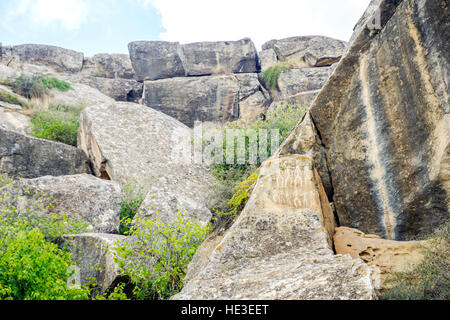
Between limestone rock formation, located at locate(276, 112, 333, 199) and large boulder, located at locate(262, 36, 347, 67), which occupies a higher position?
large boulder, located at locate(262, 36, 347, 67)

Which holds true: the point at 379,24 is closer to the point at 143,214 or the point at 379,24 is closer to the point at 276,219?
the point at 276,219

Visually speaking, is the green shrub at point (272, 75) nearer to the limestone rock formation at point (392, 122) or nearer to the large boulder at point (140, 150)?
the large boulder at point (140, 150)

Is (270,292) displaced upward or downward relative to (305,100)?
downward

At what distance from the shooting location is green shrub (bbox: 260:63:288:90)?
2341 cm

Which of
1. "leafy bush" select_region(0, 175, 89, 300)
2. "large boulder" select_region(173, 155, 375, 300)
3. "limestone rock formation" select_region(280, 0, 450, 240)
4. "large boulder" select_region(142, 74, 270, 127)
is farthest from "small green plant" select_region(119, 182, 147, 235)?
"large boulder" select_region(142, 74, 270, 127)

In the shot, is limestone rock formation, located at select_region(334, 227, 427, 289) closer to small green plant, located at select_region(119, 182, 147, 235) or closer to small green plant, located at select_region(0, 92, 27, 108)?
small green plant, located at select_region(119, 182, 147, 235)

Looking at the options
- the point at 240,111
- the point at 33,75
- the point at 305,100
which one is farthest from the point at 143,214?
the point at 33,75

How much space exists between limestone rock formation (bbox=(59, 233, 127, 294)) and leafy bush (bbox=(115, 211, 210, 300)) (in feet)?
0.78

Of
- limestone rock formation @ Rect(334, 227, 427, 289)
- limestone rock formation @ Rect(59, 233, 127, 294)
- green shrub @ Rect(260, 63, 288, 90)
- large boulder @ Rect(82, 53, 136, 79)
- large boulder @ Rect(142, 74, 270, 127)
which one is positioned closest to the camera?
limestone rock formation @ Rect(334, 227, 427, 289)

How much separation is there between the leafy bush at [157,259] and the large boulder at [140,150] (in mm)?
4784

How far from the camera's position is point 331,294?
4.29 metres

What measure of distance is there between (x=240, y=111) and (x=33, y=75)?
10.9m

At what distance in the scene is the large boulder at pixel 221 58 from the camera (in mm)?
24312

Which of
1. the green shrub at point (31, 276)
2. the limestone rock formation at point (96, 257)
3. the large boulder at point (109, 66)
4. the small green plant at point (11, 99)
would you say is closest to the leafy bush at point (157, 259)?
the limestone rock formation at point (96, 257)
